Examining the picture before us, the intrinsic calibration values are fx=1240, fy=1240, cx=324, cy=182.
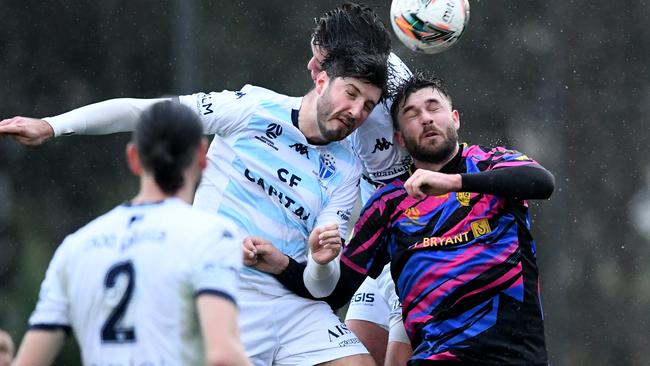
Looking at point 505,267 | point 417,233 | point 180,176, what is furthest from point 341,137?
point 180,176

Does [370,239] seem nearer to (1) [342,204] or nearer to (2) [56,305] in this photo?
(1) [342,204]

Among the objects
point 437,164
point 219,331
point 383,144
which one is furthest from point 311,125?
point 219,331

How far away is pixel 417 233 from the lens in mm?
5156

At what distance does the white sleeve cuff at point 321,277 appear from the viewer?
5066 millimetres

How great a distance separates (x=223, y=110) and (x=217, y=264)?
2017 millimetres

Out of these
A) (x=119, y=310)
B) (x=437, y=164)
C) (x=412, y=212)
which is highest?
(x=437, y=164)

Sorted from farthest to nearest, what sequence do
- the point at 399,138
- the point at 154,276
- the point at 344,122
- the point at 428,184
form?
1. the point at 399,138
2. the point at 344,122
3. the point at 428,184
4. the point at 154,276

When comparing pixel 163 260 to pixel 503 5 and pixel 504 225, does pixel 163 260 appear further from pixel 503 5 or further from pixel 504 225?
pixel 503 5

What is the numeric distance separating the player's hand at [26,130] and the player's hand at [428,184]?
55.2 inches

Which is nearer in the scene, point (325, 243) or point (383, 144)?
point (325, 243)

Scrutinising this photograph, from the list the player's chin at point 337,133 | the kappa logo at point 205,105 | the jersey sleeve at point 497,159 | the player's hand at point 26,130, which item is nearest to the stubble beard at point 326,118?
the player's chin at point 337,133

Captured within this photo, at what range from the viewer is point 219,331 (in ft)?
10.7

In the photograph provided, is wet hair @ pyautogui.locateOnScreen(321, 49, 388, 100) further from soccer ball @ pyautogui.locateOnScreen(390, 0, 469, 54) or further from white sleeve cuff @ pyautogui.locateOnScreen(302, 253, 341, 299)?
white sleeve cuff @ pyautogui.locateOnScreen(302, 253, 341, 299)

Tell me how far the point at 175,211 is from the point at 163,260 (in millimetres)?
154
